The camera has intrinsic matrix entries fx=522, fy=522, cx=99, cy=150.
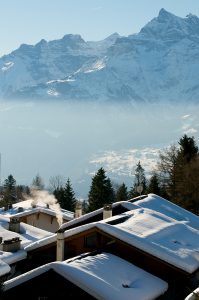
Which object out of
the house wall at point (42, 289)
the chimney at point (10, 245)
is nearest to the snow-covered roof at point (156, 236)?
the chimney at point (10, 245)

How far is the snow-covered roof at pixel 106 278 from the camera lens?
1820cm

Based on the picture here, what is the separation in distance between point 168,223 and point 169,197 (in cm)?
3057

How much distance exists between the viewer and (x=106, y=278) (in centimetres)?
1911

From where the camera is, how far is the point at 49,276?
19.3 metres

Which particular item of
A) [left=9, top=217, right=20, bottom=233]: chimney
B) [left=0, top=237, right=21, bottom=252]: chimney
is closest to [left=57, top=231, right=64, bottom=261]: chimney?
[left=0, top=237, right=21, bottom=252]: chimney

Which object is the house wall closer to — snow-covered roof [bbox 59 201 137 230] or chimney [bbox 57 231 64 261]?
chimney [bbox 57 231 64 261]

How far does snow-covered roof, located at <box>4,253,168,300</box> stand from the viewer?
18.2m

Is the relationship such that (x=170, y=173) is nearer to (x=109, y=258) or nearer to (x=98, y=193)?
(x=98, y=193)

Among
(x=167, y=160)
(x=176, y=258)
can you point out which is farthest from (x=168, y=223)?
(x=167, y=160)

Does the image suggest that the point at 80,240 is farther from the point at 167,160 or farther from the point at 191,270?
the point at 167,160

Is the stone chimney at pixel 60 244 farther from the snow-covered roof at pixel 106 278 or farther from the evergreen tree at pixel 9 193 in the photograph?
the evergreen tree at pixel 9 193

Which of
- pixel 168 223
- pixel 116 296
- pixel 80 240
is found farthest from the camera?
pixel 168 223

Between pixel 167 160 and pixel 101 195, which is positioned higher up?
pixel 167 160

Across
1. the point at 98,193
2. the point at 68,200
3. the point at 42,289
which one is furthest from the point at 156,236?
the point at 68,200
